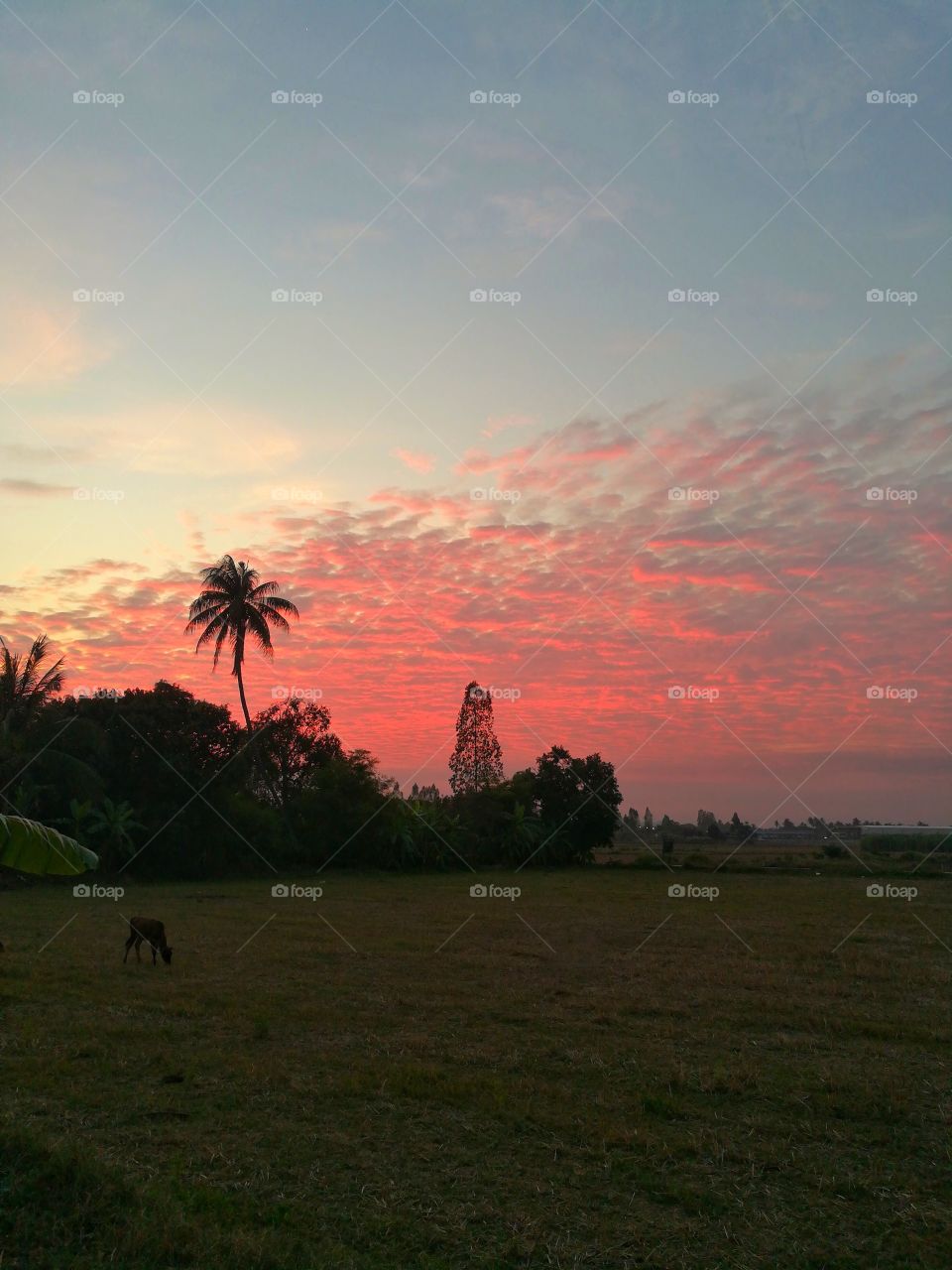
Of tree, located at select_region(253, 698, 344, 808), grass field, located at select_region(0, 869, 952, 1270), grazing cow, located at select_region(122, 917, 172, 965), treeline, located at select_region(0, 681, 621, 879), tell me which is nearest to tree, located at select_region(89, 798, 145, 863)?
treeline, located at select_region(0, 681, 621, 879)

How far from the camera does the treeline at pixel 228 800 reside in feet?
120

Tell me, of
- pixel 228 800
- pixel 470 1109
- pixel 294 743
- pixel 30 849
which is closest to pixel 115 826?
pixel 228 800

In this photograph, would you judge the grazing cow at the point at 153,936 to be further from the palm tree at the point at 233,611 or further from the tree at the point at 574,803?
the tree at the point at 574,803

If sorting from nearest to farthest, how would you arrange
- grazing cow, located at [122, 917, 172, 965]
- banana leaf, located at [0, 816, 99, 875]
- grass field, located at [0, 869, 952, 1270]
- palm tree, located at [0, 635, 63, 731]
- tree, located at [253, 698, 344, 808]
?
grass field, located at [0, 869, 952, 1270] < banana leaf, located at [0, 816, 99, 875] < grazing cow, located at [122, 917, 172, 965] < palm tree, located at [0, 635, 63, 731] < tree, located at [253, 698, 344, 808]

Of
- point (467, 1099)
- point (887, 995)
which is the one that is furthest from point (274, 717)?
point (467, 1099)

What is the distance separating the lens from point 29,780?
35250 mm

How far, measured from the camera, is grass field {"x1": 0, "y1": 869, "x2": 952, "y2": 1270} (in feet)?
18.3

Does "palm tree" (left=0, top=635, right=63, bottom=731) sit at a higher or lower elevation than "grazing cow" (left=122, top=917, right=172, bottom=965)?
higher

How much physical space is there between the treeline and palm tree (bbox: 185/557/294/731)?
12.6ft

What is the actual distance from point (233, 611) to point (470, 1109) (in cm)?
3521

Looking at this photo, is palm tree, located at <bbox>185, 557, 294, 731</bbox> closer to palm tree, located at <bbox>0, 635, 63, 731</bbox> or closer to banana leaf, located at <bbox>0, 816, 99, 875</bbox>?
palm tree, located at <bbox>0, 635, 63, 731</bbox>

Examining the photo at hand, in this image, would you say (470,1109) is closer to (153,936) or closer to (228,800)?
(153,936)

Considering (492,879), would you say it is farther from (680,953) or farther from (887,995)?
(887,995)

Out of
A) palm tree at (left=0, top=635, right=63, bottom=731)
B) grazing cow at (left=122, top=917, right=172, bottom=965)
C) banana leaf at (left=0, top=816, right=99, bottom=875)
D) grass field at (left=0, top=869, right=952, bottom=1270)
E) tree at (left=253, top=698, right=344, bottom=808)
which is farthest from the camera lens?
tree at (left=253, top=698, right=344, bottom=808)
